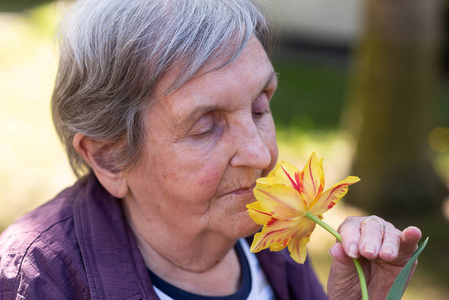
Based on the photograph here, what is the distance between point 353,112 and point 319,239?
171cm

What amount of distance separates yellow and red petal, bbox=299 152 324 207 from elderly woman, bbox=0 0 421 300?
0.70ft

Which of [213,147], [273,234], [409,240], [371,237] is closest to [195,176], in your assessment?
[213,147]

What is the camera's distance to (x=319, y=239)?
559 centimetres

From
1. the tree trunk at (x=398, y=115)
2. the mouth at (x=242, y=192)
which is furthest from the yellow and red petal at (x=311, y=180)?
the tree trunk at (x=398, y=115)

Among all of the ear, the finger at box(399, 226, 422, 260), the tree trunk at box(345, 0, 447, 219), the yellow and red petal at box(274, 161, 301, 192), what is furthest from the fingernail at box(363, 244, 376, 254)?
the tree trunk at box(345, 0, 447, 219)

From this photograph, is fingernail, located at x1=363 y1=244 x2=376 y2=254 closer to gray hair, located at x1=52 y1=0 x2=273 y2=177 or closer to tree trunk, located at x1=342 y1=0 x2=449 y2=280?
gray hair, located at x1=52 y1=0 x2=273 y2=177

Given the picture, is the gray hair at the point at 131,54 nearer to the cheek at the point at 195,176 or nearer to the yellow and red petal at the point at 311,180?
the cheek at the point at 195,176

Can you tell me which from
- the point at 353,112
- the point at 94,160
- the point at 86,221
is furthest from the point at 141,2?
the point at 353,112

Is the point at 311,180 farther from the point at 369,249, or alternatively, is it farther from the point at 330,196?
the point at 369,249

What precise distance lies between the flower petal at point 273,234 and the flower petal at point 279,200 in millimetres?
42

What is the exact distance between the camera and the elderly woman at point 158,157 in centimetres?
193

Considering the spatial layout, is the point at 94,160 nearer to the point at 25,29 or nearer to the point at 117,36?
the point at 117,36

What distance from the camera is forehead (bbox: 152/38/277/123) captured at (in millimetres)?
1928

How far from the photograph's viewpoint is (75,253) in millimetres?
2021
